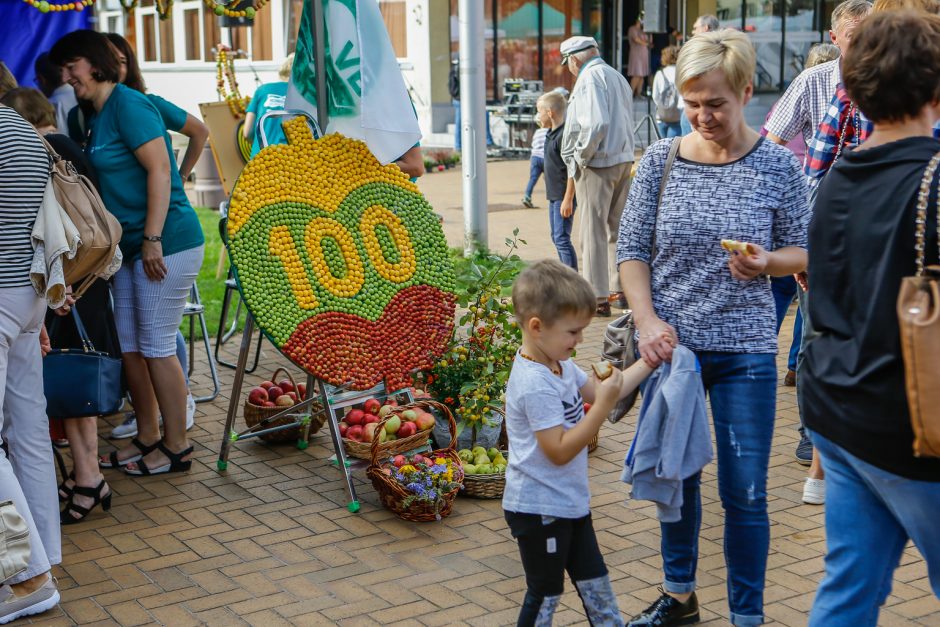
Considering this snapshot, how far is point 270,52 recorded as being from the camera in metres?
24.6

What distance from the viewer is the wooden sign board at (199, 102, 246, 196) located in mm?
8906

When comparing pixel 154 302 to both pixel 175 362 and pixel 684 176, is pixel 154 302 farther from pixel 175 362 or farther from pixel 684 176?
pixel 684 176

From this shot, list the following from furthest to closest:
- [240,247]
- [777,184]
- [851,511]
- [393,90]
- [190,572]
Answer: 1. [393,90]
2. [240,247]
3. [190,572]
4. [777,184]
5. [851,511]

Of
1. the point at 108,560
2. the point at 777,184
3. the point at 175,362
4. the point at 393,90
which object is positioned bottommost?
→ the point at 108,560

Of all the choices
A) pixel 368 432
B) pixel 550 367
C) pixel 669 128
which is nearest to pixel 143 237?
pixel 368 432

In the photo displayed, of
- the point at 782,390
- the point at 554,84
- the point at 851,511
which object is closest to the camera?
the point at 851,511

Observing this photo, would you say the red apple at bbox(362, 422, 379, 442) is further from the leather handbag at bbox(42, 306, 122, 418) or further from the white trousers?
the white trousers

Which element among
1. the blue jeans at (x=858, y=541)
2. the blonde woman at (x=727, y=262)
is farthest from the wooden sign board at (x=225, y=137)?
the blue jeans at (x=858, y=541)

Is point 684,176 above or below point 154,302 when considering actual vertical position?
above

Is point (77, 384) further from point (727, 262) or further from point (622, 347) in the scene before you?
point (727, 262)

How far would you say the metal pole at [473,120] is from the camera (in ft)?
33.3

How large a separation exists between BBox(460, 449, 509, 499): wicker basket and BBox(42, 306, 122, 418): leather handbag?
1.54m

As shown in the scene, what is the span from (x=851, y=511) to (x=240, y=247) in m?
2.98

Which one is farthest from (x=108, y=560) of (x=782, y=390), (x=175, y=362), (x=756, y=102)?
(x=756, y=102)
